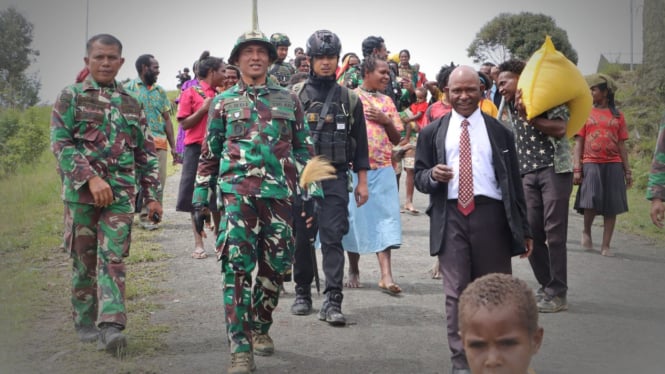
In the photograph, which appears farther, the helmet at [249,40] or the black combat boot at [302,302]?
the black combat boot at [302,302]

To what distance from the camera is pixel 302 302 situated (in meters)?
7.59

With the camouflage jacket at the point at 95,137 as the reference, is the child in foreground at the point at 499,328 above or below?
below

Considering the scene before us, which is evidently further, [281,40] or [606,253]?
[281,40]

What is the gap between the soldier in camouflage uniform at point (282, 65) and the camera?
11.4 m

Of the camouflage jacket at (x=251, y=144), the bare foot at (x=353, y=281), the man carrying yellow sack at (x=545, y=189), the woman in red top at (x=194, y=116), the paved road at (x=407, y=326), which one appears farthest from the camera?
the woman in red top at (x=194, y=116)

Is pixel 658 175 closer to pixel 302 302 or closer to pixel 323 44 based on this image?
pixel 323 44

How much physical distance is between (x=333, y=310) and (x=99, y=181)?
7.48 ft

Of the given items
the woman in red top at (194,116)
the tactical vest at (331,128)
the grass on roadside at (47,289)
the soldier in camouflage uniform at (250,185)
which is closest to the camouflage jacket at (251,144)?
the soldier in camouflage uniform at (250,185)

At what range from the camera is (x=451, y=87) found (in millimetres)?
5758

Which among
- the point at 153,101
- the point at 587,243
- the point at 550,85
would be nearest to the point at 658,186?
the point at 550,85

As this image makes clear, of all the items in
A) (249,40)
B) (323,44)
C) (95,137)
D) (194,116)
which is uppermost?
(323,44)

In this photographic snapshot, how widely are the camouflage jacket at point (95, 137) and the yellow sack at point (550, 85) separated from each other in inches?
131

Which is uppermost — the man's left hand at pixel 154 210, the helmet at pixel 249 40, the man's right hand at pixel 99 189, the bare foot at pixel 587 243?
the helmet at pixel 249 40

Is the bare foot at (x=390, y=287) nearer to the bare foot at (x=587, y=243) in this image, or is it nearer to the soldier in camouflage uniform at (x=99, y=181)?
the soldier in camouflage uniform at (x=99, y=181)
